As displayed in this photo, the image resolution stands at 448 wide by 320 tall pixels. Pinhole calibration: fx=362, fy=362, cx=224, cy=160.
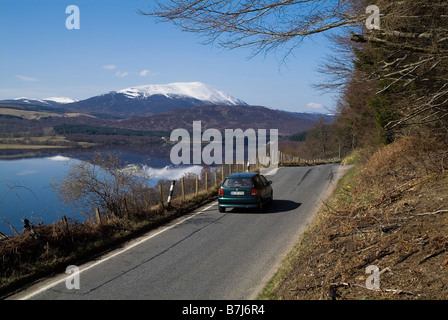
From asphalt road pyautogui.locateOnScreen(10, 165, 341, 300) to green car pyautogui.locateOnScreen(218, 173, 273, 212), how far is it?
0.80 m

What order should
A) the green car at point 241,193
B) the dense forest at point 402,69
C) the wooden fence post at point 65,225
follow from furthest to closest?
the green car at point 241,193 < the wooden fence post at point 65,225 < the dense forest at point 402,69

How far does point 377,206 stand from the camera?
890cm

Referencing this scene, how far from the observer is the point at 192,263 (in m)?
7.69

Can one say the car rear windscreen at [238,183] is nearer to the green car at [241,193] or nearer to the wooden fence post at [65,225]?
the green car at [241,193]

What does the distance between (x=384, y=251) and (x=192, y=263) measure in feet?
12.6

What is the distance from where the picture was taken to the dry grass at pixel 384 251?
4.66 m

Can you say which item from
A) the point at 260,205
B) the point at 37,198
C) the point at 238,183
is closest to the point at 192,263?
the point at 260,205

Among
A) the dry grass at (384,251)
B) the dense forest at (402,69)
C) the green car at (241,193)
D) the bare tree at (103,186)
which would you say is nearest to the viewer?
the dry grass at (384,251)

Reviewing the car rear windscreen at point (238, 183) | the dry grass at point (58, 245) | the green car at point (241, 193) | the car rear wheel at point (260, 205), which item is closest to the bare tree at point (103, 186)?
the dry grass at point (58, 245)

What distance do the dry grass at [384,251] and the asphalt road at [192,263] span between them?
747 millimetres

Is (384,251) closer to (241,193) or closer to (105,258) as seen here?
(105,258)

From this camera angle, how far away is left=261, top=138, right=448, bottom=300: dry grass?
4.66m
